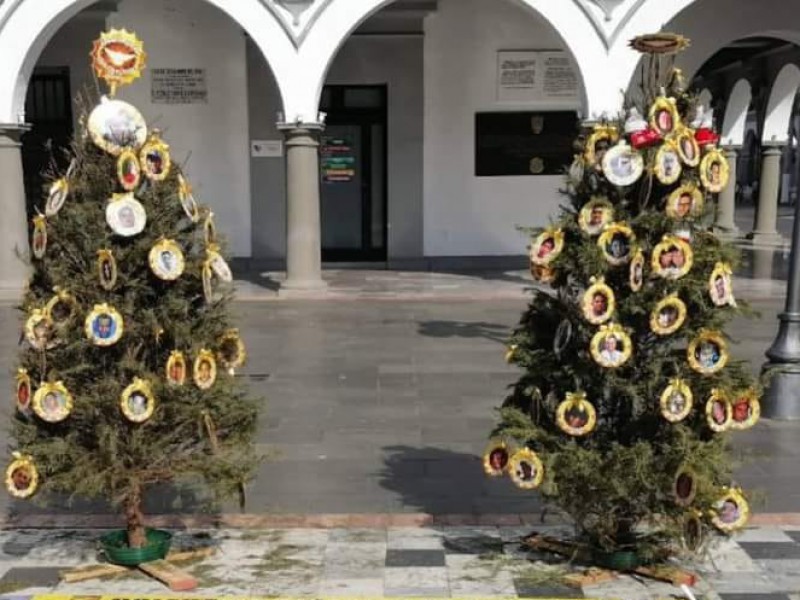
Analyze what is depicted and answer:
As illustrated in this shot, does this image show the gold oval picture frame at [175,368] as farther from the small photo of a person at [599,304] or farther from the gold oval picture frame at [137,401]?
the small photo of a person at [599,304]

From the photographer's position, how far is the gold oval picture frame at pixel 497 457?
14.3 ft

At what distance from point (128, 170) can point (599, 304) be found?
2217 millimetres

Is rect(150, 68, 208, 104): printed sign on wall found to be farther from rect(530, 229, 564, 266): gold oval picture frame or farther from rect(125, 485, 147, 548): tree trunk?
rect(530, 229, 564, 266): gold oval picture frame

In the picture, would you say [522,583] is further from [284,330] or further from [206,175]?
[206,175]

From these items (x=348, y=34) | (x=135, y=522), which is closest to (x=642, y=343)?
(x=135, y=522)

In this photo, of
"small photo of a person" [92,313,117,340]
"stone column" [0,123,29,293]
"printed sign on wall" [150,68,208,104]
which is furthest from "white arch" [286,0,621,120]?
"small photo of a person" [92,313,117,340]

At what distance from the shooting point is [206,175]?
16344 mm

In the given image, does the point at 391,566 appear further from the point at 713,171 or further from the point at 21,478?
the point at 713,171

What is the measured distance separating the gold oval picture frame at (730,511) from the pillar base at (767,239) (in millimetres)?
17775

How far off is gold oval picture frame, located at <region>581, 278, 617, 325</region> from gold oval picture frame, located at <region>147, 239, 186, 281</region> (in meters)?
1.86

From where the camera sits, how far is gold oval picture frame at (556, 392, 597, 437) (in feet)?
13.4

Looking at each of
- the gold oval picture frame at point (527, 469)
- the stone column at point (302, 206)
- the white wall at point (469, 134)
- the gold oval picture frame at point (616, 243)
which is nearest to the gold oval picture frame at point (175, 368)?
the gold oval picture frame at point (527, 469)

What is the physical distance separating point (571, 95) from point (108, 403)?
537 inches

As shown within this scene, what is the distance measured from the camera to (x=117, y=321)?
13.3 ft
